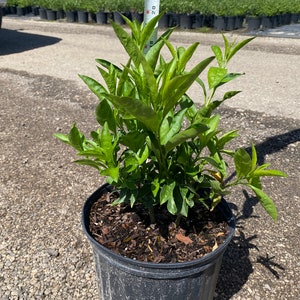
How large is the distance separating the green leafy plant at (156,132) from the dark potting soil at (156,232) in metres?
0.15

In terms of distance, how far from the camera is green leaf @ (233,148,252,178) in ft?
4.21

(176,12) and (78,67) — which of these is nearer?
(78,67)

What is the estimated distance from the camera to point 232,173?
10.4 ft

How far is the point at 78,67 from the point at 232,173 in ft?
13.9

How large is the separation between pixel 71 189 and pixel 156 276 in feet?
5.66

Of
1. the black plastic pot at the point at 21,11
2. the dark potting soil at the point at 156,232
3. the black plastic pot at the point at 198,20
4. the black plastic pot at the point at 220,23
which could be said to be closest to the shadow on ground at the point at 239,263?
the dark potting soil at the point at 156,232

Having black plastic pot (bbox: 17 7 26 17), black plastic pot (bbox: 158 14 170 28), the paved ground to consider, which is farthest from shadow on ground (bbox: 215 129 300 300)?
black plastic pot (bbox: 17 7 26 17)

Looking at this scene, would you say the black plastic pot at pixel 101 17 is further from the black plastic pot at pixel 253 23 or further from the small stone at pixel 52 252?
the small stone at pixel 52 252

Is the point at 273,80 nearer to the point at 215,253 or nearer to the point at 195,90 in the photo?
the point at 195,90

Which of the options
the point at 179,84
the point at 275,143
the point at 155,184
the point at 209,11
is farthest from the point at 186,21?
the point at 179,84

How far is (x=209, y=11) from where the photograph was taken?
11109mm

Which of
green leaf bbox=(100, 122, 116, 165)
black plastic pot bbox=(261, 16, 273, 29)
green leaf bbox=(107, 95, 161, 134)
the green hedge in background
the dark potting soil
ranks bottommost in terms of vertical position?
black plastic pot bbox=(261, 16, 273, 29)

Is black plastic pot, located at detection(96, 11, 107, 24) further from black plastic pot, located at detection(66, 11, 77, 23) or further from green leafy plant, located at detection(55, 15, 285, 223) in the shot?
green leafy plant, located at detection(55, 15, 285, 223)

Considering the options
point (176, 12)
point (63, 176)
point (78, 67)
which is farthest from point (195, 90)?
point (176, 12)
